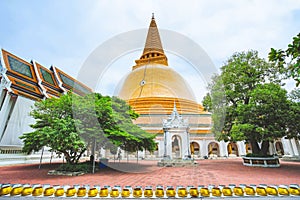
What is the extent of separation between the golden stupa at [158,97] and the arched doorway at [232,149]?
4.95 m

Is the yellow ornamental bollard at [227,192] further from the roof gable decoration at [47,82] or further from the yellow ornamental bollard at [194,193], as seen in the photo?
the roof gable decoration at [47,82]

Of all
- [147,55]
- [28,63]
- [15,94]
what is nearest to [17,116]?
[15,94]

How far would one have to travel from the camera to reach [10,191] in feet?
16.4

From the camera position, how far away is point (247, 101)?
1393cm

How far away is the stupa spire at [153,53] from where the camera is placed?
115 feet

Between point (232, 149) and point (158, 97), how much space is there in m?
15.1

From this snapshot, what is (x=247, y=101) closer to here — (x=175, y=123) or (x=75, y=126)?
(x=175, y=123)

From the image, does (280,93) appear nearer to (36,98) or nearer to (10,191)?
(10,191)

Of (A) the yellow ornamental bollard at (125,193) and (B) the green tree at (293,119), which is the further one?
(B) the green tree at (293,119)

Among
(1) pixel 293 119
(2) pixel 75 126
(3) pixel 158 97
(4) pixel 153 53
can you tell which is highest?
(4) pixel 153 53

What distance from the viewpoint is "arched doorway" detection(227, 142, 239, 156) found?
25.9 m

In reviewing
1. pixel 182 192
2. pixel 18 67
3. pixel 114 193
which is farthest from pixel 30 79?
pixel 182 192

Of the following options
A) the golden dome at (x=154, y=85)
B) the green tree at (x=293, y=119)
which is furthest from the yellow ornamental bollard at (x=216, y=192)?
the golden dome at (x=154, y=85)

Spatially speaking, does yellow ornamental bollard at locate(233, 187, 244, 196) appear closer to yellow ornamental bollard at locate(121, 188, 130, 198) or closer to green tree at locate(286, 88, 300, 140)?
yellow ornamental bollard at locate(121, 188, 130, 198)
